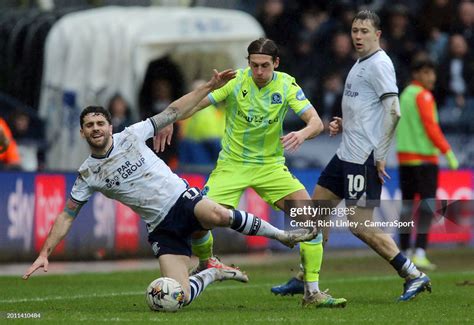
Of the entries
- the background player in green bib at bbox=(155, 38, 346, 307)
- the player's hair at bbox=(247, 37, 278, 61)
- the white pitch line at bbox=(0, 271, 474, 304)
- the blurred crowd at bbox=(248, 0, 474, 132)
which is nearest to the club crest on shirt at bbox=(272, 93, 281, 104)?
the background player in green bib at bbox=(155, 38, 346, 307)

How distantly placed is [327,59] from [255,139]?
12.1 m

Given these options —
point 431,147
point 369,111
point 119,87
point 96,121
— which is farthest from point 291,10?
point 96,121

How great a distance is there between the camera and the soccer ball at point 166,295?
1076cm

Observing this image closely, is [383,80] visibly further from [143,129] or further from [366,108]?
[143,129]

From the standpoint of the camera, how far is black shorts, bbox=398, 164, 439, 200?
16.5 meters

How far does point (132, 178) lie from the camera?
1103 centimetres

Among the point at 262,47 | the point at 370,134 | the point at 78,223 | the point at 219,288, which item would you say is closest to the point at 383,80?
the point at 370,134

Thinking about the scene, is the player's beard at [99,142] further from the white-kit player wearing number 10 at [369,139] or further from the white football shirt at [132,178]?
the white-kit player wearing number 10 at [369,139]

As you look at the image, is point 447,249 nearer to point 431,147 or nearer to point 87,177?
point 431,147

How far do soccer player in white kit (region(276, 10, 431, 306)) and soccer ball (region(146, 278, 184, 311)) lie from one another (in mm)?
2091

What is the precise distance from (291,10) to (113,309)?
47.7 ft

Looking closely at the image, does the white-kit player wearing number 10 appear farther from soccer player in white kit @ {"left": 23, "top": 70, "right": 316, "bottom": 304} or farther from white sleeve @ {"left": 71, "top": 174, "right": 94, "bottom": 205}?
white sleeve @ {"left": 71, "top": 174, "right": 94, "bottom": 205}

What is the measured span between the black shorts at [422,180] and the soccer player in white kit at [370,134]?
4242 mm

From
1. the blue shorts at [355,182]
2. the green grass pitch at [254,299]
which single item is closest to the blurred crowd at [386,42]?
the green grass pitch at [254,299]
